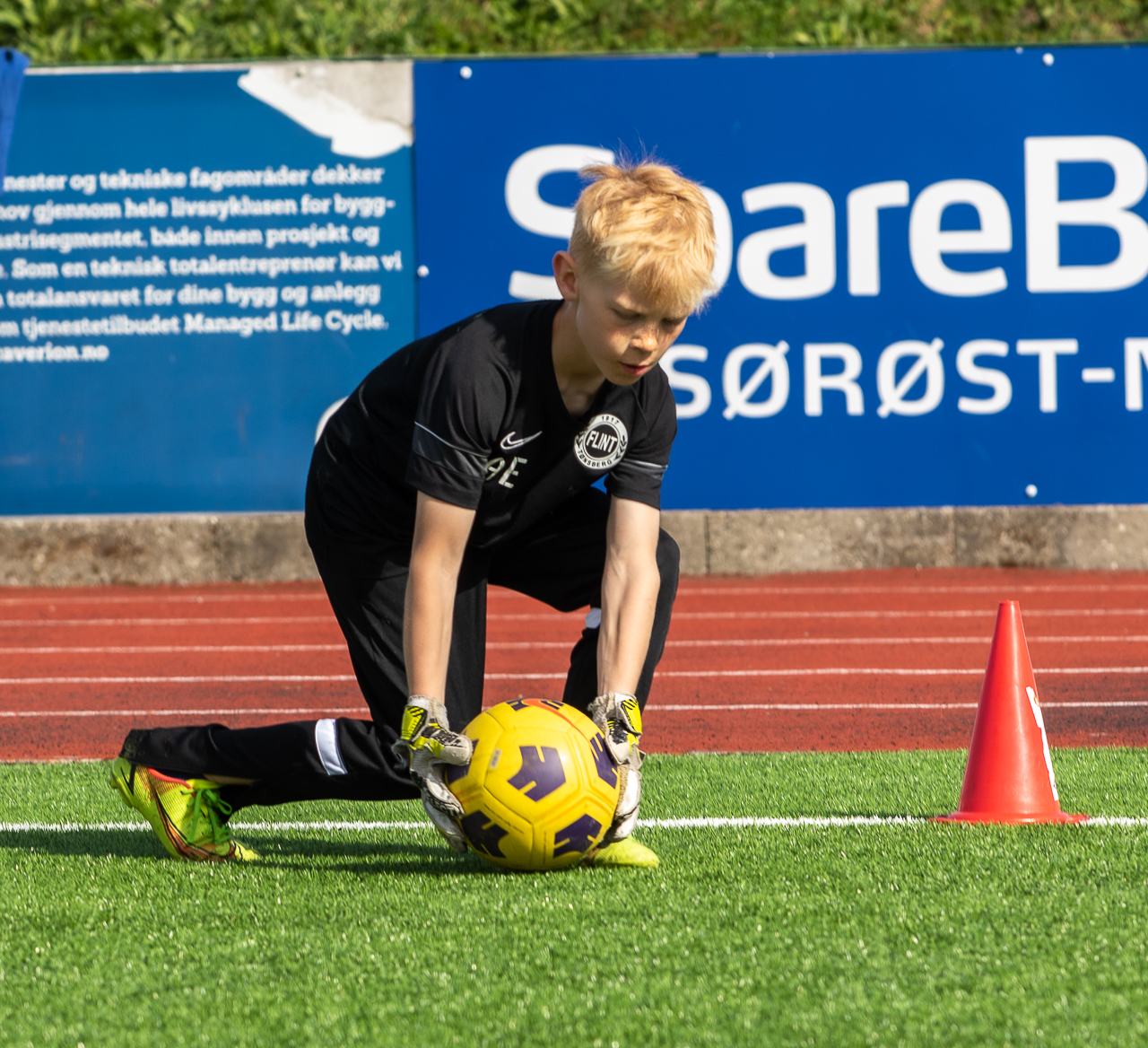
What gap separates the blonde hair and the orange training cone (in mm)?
1676

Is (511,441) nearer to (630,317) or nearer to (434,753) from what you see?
(630,317)

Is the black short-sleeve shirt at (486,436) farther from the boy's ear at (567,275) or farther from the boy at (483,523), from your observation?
the boy's ear at (567,275)

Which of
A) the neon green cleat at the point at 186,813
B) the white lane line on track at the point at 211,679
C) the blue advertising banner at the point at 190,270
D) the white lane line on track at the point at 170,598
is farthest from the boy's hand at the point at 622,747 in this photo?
the blue advertising banner at the point at 190,270

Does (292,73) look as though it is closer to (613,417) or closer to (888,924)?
(613,417)

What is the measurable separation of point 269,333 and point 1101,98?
678 centimetres

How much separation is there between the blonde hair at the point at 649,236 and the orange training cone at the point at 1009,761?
66.0 inches

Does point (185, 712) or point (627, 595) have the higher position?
point (627, 595)

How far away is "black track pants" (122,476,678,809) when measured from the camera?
3.57m

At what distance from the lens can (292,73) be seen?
11469 millimetres

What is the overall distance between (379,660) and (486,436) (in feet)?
2.24

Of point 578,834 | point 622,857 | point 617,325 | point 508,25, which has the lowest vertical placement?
point 622,857

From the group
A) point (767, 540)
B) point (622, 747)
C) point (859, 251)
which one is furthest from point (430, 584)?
point (859, 251)

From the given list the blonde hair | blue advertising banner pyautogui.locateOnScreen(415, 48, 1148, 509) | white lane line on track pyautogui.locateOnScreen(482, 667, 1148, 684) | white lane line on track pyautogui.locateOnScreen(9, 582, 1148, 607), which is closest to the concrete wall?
blue advertising banner pyautogui.locateOnScreen(415, 48, 1148, 509)

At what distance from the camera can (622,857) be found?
354 cm
